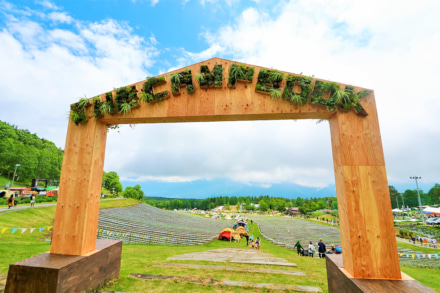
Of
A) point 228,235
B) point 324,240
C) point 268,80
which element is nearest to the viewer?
point 268,80

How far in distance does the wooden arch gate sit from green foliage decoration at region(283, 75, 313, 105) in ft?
0.06

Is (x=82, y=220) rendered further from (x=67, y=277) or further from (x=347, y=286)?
(x=347, y=286)

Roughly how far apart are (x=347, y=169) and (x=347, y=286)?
1.76 metres

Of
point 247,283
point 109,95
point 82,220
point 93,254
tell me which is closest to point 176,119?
point 109,95

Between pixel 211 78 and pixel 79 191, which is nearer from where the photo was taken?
pixel 79 191

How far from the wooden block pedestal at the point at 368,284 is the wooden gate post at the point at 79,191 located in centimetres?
447

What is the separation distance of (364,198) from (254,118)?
233 cm

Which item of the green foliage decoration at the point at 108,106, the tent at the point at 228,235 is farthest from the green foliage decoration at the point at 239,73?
the tent at the point at 228,235

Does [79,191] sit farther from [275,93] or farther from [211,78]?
[275,93]

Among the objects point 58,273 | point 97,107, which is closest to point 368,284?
point 58,273

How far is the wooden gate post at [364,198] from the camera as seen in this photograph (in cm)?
305

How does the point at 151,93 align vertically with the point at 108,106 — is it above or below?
above

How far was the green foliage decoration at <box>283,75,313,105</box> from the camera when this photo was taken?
12.2 feet

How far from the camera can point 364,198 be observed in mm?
3258
